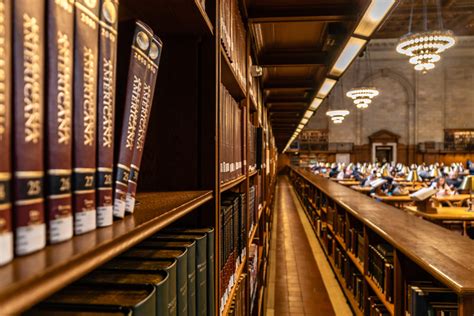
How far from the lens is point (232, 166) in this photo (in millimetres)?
1457

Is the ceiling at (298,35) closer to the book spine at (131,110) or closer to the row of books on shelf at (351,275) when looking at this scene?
the book spine at (131,110)

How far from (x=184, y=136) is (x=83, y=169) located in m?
0.61

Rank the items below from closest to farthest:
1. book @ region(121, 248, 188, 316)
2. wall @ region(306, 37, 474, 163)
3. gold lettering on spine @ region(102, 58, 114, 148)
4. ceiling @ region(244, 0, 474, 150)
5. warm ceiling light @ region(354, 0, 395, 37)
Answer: gold lettering on spine @ region(102, 58, 114, 148) → book @ region(121, 248, 188, 316) → warm ceiling light @ region(354, 0, 395, 37) → ceiling @ region(244, 0, 474, 150) → wall @ region(306, 37, 474, 163)

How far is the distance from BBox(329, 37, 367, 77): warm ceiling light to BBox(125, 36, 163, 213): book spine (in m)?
2.22

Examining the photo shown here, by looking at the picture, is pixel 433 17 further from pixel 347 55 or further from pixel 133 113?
pixel 133 113

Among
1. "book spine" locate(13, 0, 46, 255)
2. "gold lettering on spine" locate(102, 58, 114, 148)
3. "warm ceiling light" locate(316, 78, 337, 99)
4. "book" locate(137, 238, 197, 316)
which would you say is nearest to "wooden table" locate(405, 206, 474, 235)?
"warm ceiling light" locate(316, 78, 337, 99)

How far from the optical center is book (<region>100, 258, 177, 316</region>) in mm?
638

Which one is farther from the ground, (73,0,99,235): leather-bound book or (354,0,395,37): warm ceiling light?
(354,0,395,37): warm ceiling light

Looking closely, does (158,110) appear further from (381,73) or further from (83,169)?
(381,73)

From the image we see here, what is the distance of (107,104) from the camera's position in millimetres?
491

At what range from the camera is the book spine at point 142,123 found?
609mm

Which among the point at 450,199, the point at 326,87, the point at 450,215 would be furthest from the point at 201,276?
the point at 450,199

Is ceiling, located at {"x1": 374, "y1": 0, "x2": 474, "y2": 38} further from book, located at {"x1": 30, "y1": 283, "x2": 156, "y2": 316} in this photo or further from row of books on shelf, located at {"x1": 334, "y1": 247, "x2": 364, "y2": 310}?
book, located at {"x1": 30, "y1": 283, "x2": 156, "y2": 316}

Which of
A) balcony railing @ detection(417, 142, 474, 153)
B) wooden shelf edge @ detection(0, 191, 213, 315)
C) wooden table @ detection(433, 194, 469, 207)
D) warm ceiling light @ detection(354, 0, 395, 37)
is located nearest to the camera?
wooden shelf edge @ detection(0, 191, 213, 315)
